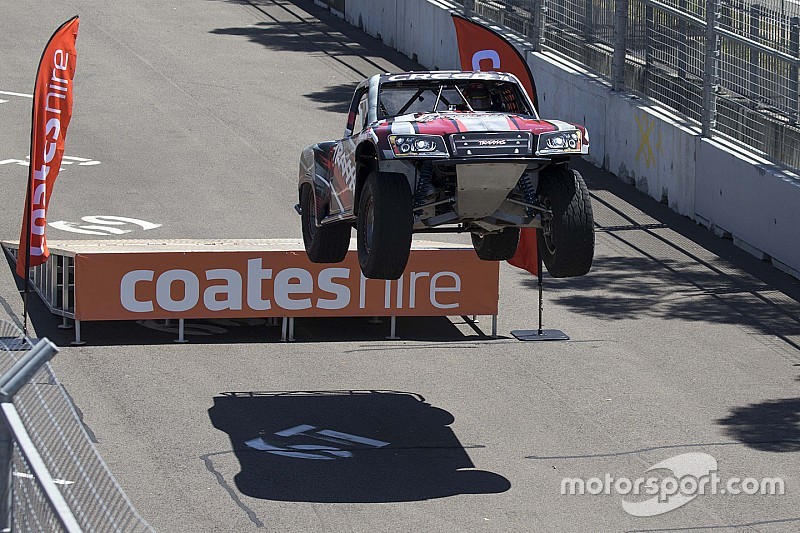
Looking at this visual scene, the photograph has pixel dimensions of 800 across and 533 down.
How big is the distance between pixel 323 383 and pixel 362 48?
1841 centimetres

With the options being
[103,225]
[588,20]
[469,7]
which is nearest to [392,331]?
[103,225]

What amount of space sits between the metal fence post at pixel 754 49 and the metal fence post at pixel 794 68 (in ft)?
3.20

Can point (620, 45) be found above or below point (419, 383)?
above

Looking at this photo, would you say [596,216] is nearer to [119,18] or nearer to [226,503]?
[226,503]

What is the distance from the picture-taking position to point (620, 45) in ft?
80.9

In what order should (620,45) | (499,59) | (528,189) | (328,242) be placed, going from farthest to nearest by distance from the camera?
1. (620,45)
2. (499,59)
3. (328,242)
4. (528,189)

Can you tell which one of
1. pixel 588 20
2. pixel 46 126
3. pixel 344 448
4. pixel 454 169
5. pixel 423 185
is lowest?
pixel 344 448

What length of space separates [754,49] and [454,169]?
410 inches

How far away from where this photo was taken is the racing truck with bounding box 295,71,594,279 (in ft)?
37.3

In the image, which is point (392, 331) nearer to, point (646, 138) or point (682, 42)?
point (646, 138)

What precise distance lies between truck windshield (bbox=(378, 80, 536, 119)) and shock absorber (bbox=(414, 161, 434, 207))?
104cm

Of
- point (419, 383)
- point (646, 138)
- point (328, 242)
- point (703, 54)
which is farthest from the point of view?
point (646, 138)

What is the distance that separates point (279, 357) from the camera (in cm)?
1711

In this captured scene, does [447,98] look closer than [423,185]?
No
